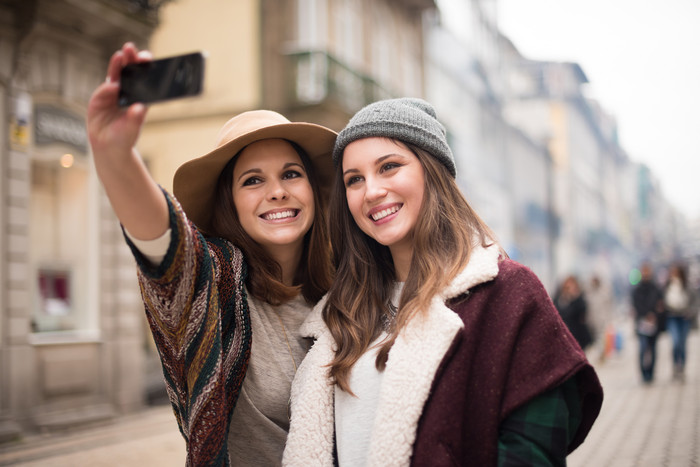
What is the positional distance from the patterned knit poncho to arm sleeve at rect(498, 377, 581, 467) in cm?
84

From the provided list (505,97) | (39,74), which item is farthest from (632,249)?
(39,74)

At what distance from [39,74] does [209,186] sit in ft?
22.2

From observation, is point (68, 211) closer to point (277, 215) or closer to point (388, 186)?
point (277, 215)

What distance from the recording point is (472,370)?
201 cm

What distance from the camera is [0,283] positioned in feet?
25.0

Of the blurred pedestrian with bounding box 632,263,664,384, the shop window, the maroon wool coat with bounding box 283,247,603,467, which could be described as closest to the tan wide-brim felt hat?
the maroon wool coat with bounding box 283,247,603,467

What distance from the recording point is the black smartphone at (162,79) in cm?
132

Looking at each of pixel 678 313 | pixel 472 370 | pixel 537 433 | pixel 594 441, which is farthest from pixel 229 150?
pixel 678 313

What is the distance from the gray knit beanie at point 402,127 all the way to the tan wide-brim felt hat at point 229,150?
0.32 m

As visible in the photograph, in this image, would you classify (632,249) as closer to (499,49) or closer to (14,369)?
(499,49)

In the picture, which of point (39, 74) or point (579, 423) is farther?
point (39, 74)

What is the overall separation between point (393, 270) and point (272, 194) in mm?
558

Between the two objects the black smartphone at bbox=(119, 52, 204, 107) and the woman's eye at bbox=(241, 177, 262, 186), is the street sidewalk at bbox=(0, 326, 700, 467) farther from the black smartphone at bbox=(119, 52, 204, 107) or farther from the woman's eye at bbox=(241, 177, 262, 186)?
the black smartphone at bbox=(119, 52, 204, 107)

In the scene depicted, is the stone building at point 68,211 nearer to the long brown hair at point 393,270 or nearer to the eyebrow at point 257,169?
the eyebrow at point 257,169
